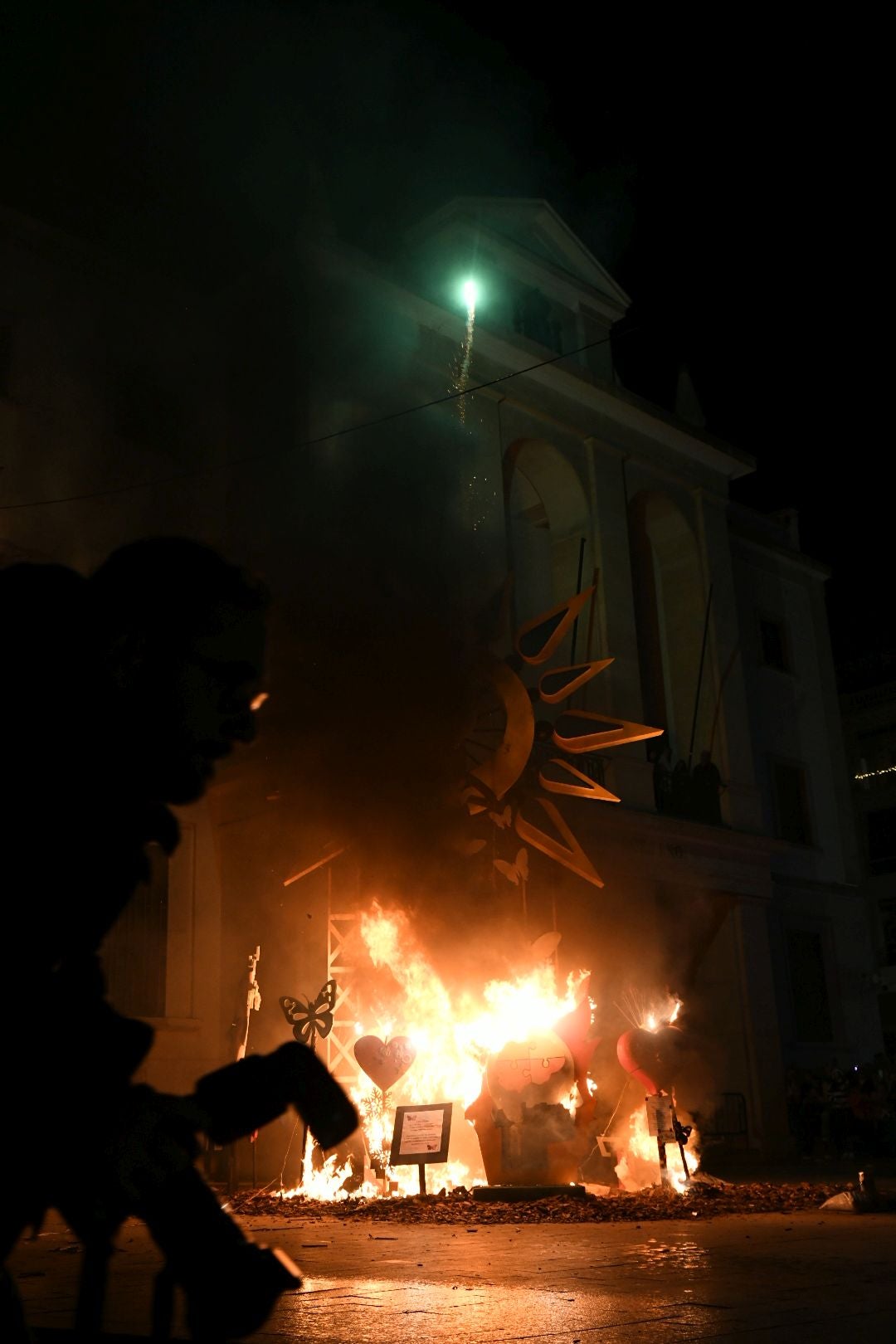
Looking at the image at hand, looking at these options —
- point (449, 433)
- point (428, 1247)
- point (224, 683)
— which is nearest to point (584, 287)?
point (449, 433)

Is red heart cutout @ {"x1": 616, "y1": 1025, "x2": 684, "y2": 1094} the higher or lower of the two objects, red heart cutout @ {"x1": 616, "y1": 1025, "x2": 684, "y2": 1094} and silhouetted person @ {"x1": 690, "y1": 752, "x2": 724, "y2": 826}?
the lower

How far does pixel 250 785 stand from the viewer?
17.0 metres

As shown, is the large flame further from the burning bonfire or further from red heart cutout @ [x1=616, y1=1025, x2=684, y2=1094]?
red heart cutout @ [x1=616, y1=1025, x2=684, y2=1094]

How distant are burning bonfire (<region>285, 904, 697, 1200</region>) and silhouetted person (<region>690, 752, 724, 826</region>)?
6462 millimetres

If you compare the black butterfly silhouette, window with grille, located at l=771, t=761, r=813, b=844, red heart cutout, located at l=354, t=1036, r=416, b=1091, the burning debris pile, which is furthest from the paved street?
window with grille, located at l=771, t=761, r=813, b=844

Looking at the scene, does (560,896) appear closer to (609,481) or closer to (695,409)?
(609,481)

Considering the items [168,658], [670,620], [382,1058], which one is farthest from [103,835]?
[670,620]

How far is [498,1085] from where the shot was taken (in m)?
14.0

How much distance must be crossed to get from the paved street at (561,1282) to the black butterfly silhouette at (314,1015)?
4.38 meters

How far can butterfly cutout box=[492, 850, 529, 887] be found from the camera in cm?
1653

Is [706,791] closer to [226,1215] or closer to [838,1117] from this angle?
[838,1117]

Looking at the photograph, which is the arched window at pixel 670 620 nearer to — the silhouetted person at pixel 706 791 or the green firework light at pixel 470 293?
the silhouetted person at pixel 706 791

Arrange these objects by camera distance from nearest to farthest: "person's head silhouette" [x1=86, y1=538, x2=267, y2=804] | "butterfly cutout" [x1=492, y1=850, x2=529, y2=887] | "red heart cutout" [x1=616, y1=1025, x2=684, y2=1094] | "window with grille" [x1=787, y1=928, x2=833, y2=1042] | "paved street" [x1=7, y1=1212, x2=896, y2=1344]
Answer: "person's head silhouette" [x1=86, y1=538, x2=267, y2=804]
"paved street" [x1=7, y1=1212, x2=896, y2=1344]
"red heart cutout" [x1=616, y1=1025, x2=684, y2=1094]
"butterfly cutout" [x1=492, y1=850, x2=529, y2=887]
"window with grille" [x1=787, y1=928, x2=833, y2=1042]

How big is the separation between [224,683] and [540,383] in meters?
21.3
